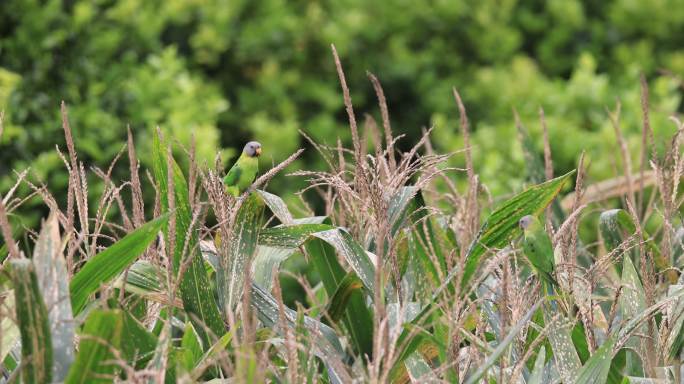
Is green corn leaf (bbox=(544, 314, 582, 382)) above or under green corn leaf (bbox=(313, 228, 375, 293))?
under

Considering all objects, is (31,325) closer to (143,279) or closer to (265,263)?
(143,279)

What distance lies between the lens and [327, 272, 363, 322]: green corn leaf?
155 cm

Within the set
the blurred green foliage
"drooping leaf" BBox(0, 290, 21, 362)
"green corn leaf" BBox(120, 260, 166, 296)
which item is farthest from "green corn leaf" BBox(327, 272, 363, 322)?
the blurred green foliage

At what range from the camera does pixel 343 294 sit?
1.57 meters

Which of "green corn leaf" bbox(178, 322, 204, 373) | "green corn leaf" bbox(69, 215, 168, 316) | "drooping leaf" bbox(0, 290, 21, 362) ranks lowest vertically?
"green corn leaf" bbox(178, 322, 204, 373)

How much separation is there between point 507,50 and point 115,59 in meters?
3.50

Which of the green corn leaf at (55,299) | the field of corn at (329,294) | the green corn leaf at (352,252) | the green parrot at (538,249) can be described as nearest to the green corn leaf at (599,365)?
the field of corn at (329,294)

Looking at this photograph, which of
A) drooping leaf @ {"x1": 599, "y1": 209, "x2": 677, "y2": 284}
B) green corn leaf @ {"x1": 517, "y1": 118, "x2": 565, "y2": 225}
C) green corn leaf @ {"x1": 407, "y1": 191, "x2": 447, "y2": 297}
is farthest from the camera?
green corn leaf @ {"x1": 517, "y1": 118, "x2": 565, "y2": 225}

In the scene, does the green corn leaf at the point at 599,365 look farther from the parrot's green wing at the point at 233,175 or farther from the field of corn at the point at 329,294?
the parrot's green wing at the point at 233,175

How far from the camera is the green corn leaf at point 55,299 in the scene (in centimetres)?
124

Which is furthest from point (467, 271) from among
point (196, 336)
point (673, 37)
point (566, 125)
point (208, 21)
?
point (673, 37)

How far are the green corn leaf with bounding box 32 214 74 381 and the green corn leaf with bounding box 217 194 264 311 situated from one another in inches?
13.2

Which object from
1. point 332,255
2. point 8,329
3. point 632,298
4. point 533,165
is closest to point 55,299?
point 8,329

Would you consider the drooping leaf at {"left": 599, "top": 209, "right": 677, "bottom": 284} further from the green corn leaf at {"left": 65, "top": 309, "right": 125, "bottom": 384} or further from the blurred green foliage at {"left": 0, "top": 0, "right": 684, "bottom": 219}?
the blurred green foliage at {"left": 0, "top": 0, "right": 684, "bottom": 219}
